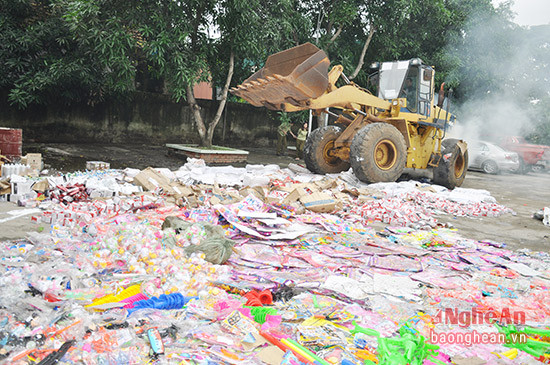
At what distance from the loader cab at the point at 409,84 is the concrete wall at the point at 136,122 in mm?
8497

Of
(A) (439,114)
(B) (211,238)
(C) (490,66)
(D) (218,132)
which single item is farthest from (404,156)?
(C) (490,66)

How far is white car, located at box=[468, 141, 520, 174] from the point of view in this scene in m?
16.3

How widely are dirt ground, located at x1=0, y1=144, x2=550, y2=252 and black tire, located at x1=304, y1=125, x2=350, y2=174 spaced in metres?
3.07

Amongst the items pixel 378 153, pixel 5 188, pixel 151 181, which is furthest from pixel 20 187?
pixel 378 153

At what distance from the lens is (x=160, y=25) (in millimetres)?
10281

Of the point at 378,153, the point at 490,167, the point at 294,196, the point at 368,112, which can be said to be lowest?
the point at 294,196

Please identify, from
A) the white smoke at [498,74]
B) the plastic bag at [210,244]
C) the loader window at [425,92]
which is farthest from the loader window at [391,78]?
the white smoke at [498,74]

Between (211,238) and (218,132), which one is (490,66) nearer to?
(218,132)

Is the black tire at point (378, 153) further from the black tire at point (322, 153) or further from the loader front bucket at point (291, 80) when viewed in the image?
the black tire at point (322, 153)

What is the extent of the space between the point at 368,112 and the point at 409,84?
4.64 ft

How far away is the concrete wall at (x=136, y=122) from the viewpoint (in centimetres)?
1282

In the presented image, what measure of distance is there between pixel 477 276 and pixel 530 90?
65.5ft

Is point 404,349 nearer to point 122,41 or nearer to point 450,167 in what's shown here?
point 450,167

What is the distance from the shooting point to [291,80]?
7.43m
